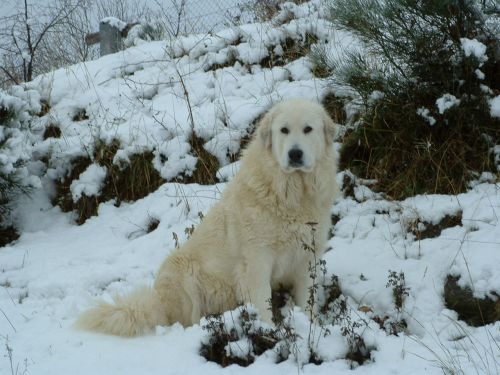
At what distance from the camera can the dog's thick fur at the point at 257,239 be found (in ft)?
12.5

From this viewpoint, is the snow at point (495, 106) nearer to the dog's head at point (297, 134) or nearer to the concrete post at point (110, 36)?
the dog's head at point (297, 134)

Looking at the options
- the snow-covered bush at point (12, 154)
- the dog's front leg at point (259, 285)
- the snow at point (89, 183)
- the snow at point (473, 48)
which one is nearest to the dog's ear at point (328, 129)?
the dog's front leg at point (259, 285)

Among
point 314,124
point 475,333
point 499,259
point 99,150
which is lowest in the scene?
point 475,333

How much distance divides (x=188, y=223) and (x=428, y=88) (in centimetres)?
265

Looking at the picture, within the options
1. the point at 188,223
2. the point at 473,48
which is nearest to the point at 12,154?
the point at 188,223

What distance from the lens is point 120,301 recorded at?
3830 millimetres

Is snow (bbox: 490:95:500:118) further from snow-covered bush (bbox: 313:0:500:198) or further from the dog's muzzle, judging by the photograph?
the dog's muzzle

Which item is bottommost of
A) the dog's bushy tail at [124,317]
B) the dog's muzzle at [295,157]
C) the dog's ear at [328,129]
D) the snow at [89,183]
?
the dog's bushy tail at [124,317]

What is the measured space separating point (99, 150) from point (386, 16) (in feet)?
11.9

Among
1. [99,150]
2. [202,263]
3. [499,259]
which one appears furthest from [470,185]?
[99,150]

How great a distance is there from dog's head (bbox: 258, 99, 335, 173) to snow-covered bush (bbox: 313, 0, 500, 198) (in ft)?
4.77

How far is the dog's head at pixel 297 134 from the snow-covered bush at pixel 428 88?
1.45m

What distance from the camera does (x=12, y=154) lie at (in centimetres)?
614

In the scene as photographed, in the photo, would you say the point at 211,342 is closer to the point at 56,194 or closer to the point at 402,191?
the point at 402,191
